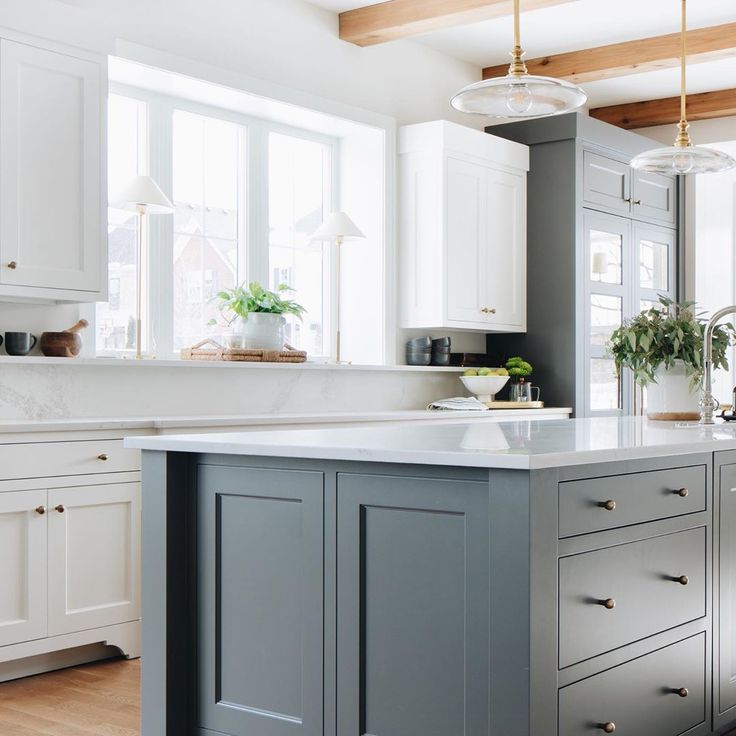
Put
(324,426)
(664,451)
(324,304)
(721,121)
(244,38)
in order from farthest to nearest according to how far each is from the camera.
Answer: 1. (721,121)
2. (324,304)
3. (244,38)
4. (324,426)
5. (664,451)

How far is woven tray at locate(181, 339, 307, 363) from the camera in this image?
4.67m

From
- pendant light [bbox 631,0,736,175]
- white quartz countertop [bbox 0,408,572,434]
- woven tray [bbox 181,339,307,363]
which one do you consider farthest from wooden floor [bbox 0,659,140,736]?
pendant light [bbox 631,0,736,175]

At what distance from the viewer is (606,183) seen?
255 inches

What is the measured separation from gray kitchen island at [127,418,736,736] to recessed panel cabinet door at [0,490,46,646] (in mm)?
1027

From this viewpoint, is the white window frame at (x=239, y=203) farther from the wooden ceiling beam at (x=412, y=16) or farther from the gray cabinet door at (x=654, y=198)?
the gray cabinet door at (x=654, y=198)

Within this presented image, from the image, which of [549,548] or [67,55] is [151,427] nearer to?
[67,55]

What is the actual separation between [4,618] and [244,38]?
295 centimetres

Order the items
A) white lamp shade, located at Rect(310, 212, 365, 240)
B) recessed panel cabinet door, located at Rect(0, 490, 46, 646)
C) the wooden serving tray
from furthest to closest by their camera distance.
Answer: the wooden serving tray, white lamp shade, located at Rect(310, 212, 365, 240), recessed panel cabinet door, located at Rect(0, 490, 46, 646)

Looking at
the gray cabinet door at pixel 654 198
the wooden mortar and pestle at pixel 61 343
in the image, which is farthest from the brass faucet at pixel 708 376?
the gray cabinet door at pixel 654 198

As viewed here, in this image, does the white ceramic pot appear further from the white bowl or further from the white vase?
the white vase

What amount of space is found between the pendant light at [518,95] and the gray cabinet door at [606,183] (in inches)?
135

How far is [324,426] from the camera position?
15.1 feet

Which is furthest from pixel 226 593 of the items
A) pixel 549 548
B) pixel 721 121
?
pixel 721 121

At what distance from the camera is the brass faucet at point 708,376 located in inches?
138
